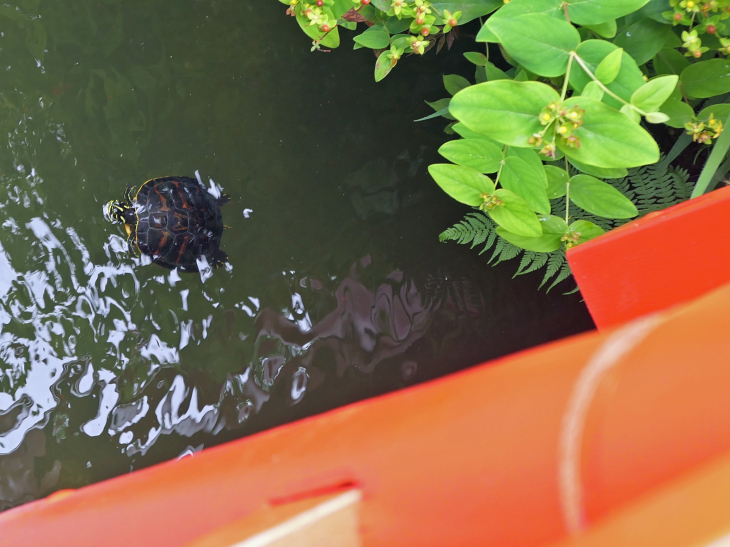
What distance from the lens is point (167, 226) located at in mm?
1302

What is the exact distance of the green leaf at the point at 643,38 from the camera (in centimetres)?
57

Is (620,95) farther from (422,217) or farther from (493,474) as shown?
(422,217)

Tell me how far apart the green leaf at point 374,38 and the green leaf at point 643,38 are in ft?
1.11

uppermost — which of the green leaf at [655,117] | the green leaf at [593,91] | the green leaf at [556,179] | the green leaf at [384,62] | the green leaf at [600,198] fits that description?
the green leaf at [384,62]

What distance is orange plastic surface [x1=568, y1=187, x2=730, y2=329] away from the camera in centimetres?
38

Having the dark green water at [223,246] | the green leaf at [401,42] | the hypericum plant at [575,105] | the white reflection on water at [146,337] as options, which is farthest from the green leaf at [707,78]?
the white reflection on water at [146,337]

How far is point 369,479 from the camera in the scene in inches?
12.5

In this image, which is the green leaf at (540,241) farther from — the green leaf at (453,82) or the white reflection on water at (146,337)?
the white reflection on water at (146,337)

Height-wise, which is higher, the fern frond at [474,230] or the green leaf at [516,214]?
the green leaf at [516,214]

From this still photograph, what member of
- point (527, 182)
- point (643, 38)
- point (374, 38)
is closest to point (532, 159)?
point (527, 182)

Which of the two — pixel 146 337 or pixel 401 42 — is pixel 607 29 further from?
pixel 146 337

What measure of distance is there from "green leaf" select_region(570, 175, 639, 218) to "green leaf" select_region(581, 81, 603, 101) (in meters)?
0.16

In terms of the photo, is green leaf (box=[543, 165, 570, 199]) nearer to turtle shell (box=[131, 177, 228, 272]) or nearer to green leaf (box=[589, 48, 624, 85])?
green leaf (box=[589, 48, 624, 85])

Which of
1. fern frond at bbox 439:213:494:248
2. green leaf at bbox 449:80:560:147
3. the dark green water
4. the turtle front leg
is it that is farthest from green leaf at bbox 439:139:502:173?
the turtle front leg
